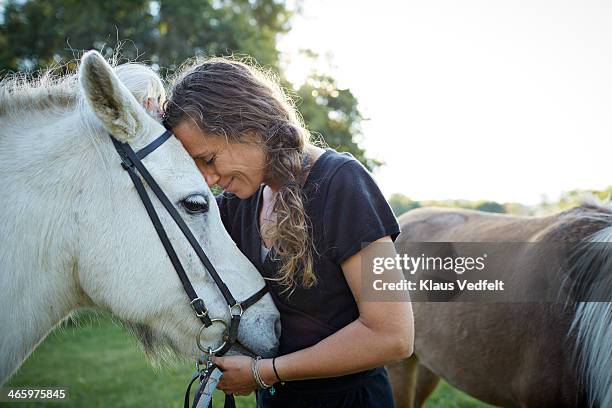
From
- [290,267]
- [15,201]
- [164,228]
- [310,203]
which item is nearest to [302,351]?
[290,267]

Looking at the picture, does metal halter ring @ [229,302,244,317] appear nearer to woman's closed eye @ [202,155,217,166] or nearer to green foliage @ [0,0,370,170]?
woman's closed eye @ [202,155,217,166]

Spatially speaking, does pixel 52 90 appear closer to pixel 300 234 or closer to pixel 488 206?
pixel 300 234

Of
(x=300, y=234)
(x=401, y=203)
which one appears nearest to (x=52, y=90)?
(x=300, y=234)

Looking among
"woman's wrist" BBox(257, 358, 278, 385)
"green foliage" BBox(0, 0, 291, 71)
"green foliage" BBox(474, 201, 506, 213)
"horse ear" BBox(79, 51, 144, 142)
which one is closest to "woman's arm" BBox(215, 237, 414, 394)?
"woman's wrist" BBox(257, 358, 278, 385)

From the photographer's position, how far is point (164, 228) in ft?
6.23

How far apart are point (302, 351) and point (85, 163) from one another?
1.11 metres

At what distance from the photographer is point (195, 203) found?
1.94 m

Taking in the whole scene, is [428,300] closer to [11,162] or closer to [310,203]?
[310,203]

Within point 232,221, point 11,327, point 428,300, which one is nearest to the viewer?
point 11,327

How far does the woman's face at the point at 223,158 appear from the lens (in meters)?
2.02

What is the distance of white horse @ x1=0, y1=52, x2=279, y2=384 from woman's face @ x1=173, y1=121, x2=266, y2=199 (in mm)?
65

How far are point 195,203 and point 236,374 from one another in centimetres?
70

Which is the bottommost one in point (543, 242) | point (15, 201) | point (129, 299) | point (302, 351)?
point (543, 242)

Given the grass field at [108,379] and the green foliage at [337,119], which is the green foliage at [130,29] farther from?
the grass field at [108,379]
